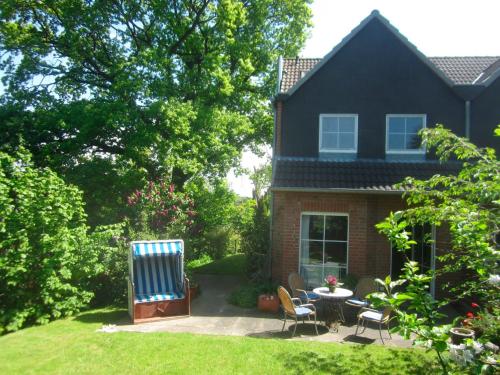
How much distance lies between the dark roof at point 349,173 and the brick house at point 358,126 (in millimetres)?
43

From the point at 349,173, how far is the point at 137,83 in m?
8.87

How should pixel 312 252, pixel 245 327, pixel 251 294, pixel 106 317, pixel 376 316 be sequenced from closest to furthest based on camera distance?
pixel 376 316 < pixel 245 327 < pixel 106 317 < pixel 251 294 < pixel 312 252

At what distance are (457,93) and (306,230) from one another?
6765mm

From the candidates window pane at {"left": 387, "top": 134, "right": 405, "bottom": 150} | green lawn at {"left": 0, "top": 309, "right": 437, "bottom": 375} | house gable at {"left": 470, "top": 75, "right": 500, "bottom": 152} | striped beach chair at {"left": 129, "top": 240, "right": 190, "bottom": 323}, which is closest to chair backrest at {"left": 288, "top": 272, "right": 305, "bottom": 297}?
green lawn at {"left": 0, "top": 309, "right": 437, "bottom": 375}

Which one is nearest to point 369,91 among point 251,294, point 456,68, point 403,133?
point 403,133

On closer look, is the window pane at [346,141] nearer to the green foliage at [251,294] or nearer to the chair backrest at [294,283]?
the chair backrest at [294,283]

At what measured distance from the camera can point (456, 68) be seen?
1586 centimetres

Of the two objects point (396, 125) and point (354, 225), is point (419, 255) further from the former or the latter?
point (396, 125)

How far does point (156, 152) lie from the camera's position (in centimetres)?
1717

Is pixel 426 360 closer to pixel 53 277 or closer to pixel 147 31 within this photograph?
pixel 53 277

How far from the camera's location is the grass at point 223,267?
18.8m

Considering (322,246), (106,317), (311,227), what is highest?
(311,227)

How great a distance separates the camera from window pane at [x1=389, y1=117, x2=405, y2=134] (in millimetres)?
13891

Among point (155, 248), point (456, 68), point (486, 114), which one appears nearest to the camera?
point (155, 248)
